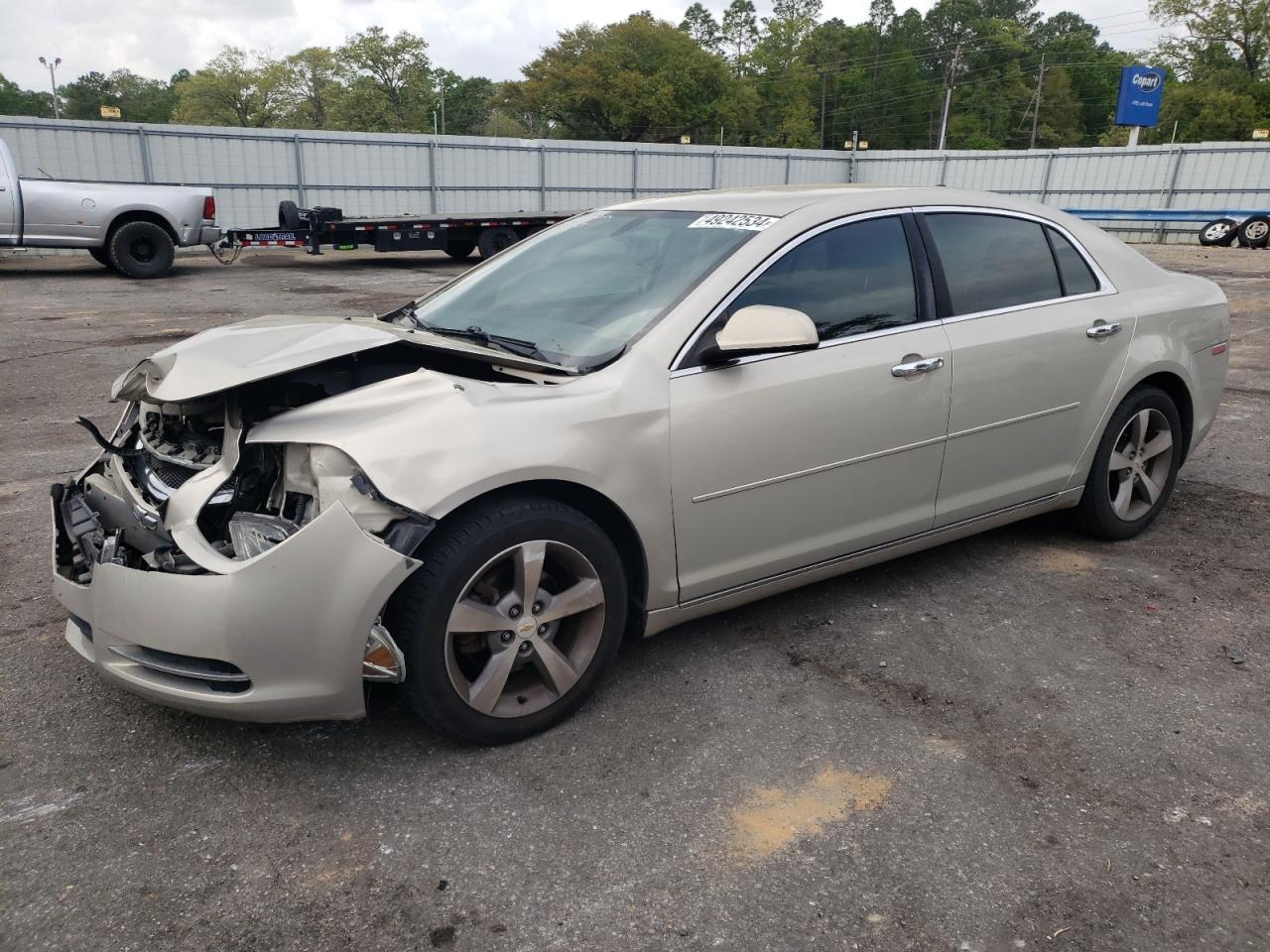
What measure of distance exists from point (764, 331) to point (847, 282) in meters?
0.66

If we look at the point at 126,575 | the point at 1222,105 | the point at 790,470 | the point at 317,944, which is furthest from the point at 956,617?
the point at 1222,105

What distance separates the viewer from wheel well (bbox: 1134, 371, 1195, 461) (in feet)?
13.8

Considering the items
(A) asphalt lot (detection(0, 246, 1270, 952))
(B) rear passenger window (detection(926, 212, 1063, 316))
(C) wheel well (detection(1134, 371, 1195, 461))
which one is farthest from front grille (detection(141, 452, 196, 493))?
(C) wheel well (detection(1134, 371, 1195, 461))

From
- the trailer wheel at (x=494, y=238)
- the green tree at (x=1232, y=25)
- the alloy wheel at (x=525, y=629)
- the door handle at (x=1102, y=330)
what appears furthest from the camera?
the green tree at (x=1232, y=25)

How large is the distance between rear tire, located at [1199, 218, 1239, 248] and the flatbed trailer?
17026 millimetres

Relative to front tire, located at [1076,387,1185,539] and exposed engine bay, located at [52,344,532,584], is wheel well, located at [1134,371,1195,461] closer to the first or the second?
front tire, located at [1076,387,1185,539]

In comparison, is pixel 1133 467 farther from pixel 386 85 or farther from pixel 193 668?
pixel 386 85

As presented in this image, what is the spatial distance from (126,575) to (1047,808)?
8.16 feet

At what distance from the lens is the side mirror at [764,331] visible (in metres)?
2.87

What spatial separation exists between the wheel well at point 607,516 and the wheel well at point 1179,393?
8.43 ft

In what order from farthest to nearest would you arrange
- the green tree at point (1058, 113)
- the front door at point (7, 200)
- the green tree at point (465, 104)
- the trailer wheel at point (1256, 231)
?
the green tree at point (465, 104) < the green tree at point (1058, 113) < the trailer wheel at point (1256, 231) < the front door at point (7, 200)

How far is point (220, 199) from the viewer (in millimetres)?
21141

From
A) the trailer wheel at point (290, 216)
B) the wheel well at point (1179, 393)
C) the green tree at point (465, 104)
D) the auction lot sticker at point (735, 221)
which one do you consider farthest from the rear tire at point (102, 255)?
the green tree at point (465, 104)

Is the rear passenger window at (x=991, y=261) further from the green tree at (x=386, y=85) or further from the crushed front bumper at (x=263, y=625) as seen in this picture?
the green tree at (x=386, y=85)
